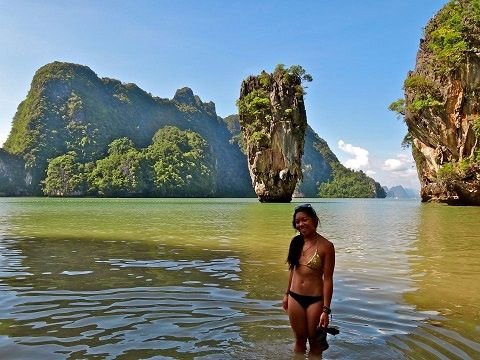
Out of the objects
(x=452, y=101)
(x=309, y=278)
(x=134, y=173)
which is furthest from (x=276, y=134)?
(x=134, y=173)

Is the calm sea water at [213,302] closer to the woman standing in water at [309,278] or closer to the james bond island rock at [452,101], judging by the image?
the woman standing in water at [309,278]

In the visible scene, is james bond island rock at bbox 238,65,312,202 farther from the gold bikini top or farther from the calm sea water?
the gold bikini top

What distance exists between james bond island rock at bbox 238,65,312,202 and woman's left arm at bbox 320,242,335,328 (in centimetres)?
5378

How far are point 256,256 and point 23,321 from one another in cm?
650

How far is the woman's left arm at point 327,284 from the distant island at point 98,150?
4623 inches

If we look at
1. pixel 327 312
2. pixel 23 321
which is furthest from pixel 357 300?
pixel 23 321

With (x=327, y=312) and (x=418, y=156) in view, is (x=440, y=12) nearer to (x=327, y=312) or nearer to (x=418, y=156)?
(x=418, y=156)

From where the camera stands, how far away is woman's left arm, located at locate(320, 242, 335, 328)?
4152 mm

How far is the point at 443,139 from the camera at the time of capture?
145ft

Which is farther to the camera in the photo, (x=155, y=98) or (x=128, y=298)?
(x=155, y=98)

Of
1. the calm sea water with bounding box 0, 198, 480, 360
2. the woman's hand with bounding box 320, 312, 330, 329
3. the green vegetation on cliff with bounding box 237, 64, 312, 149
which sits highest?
the green vegetation on cliff with bounding box 237, 64, 312, 149

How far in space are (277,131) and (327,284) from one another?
54.7 meters

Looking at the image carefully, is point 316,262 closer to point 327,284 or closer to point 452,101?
point 327,284

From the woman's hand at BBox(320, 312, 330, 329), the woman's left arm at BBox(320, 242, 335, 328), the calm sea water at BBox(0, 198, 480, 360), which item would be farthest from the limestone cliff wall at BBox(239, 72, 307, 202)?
the woman's hand at BBox(320, 312, 330, 329)
